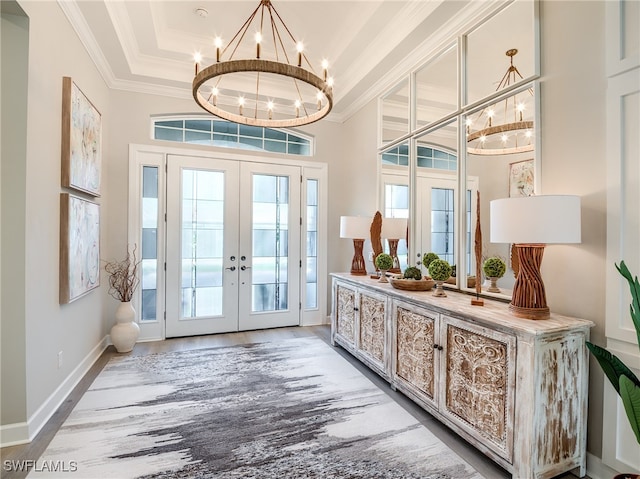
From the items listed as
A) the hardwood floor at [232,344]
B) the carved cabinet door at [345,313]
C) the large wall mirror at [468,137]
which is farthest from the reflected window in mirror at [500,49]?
the hardwood floor at [232,344]

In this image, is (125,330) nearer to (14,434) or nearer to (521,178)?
(14,434)

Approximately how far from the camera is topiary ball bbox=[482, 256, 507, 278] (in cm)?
242

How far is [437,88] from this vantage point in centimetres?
318

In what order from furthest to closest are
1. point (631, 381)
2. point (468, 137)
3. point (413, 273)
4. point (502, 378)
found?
point (413, 273)
point (468, 137)
point (502, 378)
point (631, 381)

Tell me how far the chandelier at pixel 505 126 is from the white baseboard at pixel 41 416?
12.7 feet


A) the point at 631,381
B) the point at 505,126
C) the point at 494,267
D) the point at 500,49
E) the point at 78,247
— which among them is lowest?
the point at 631,381

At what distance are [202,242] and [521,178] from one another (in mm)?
3757

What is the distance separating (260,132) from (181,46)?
1416 mm

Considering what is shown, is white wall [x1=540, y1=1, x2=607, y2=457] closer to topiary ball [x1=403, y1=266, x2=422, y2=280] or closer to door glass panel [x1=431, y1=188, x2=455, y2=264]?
door glass panel [x1=431, y1=188, x2=455, y2=264]

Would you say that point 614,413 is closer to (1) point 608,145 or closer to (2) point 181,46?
(1) point 608,145

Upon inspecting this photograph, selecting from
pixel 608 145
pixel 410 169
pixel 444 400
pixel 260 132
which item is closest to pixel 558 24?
pixel 608 145

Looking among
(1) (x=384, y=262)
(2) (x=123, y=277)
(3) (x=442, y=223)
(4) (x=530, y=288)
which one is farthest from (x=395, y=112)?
(2) (x=123, y=277)

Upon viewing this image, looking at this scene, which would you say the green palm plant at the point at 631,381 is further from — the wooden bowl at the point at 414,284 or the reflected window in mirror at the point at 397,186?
the reflected window in mirror at the point at 397,186

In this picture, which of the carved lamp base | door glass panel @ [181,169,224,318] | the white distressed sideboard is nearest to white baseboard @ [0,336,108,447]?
door glass panel @ [181,169,224,318]
